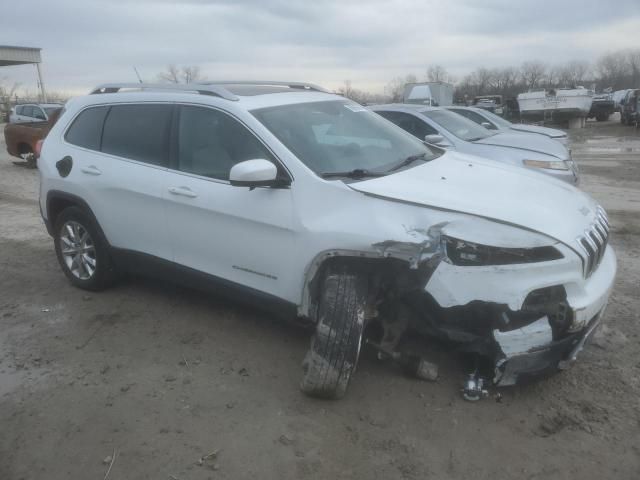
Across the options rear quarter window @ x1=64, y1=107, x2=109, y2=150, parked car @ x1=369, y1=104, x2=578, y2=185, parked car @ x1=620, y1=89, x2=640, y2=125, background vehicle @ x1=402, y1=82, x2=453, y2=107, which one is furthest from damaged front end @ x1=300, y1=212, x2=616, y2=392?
parked car @ x1=620, y1=89, x2=640, y2=125

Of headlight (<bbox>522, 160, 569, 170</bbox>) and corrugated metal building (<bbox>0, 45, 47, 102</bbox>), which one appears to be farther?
corrugated metal building (<bbox>0, 45, 47, 102</bbox>)

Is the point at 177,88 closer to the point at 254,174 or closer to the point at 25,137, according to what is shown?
the point at 254,174

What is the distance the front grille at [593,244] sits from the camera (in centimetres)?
306

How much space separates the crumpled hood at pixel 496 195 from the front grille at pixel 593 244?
0.04 metres

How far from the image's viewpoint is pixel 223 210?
3.69 m

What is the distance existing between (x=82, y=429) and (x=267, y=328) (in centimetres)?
153

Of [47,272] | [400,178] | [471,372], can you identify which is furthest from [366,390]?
[47,272]

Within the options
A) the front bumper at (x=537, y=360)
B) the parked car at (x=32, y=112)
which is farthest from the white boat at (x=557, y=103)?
the front bumper at (x=537, y=360)

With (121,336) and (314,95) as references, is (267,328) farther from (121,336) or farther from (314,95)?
(314,95)

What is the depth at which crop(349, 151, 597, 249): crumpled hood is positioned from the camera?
120 inches

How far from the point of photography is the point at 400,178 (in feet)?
11.3

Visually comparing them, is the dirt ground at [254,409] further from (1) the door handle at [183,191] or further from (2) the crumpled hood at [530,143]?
(2) the crumpled hood at [530,143]

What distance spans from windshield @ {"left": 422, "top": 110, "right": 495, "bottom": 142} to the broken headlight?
5.73 m

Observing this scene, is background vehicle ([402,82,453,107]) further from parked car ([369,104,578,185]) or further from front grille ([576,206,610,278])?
front grille ([576,206,610,278])
